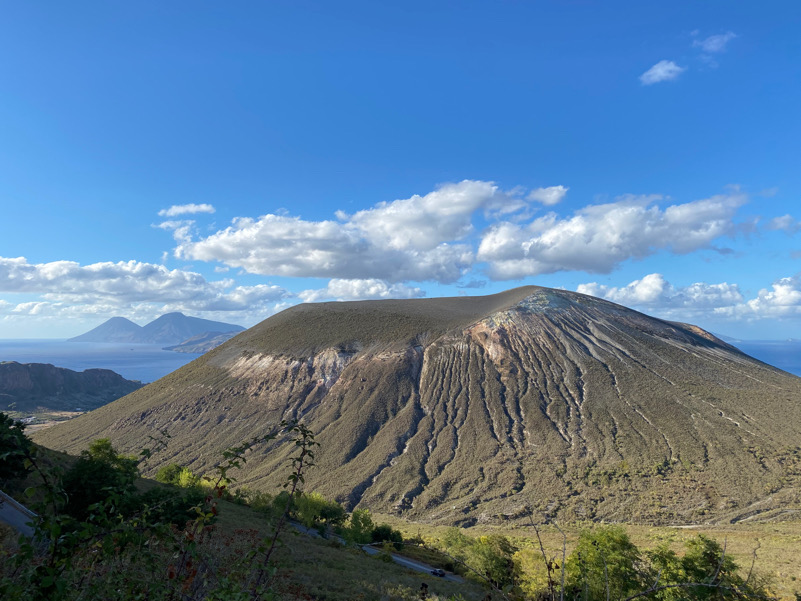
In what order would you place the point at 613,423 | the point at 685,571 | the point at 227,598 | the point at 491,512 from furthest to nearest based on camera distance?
the point at 613,423 → the point at 491,512 → the point at 685,571 → the point at 227,598

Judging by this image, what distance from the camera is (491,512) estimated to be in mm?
66688

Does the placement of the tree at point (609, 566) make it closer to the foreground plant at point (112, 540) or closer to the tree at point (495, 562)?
the tree at point (495, 562)

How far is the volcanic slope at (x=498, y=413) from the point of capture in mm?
68312

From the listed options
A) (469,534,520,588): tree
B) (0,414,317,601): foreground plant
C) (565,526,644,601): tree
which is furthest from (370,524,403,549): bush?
(0,414,317,601): foreground plant

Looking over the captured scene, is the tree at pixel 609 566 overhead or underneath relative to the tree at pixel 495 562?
overhead

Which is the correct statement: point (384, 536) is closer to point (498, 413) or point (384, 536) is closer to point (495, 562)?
point (495, 562)

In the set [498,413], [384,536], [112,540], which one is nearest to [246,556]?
[112,540]

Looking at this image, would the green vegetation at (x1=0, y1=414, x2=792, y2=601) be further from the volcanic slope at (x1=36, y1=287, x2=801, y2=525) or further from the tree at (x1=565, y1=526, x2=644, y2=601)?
the volcanic slope at (x1=36, y1=287, x2=801, y2=525)

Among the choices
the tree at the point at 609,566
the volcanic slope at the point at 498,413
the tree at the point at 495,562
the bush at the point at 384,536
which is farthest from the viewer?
the volcanic slope at the point at 498,413

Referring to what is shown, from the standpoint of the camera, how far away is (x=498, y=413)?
94938 mm

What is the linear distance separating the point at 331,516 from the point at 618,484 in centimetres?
4707

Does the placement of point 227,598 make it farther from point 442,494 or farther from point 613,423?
point 613,423

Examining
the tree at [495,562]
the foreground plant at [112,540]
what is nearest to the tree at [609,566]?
the tree at [495,562]

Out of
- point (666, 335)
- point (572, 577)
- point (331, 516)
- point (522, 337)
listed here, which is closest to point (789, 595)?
point (572, 577)
